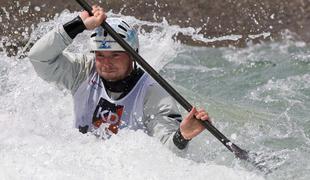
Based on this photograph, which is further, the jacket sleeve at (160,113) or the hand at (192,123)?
the jacket sleeve at (160,113)

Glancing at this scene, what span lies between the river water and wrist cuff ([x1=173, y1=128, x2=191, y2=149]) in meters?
0.09

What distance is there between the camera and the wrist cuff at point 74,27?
4.89m

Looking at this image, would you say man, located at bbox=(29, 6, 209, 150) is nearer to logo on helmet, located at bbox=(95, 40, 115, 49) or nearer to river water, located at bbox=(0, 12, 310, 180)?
logo on helmet, located at bbox=(95, 40, 115, 49)

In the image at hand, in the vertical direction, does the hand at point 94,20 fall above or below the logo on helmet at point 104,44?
above

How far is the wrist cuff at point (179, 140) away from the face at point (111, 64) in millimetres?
667

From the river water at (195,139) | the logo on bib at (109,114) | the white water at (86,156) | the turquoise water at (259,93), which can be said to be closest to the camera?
the white water at (86,156)

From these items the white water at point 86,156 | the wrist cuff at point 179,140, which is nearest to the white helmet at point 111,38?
the white water at point 86,156

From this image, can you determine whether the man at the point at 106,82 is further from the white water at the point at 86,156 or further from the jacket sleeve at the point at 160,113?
the white water at the point at 86,156

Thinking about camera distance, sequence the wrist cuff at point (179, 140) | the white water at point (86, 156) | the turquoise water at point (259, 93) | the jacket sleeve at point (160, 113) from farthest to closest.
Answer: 1. the turquoise water at point (259, 93)
2. the jacket sleeve at point (160, 113)
3. the wrist cuff at point (179, 140)
4. the white water at point (86, 156)

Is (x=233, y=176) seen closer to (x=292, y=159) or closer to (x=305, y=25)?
(x=292, y=159)

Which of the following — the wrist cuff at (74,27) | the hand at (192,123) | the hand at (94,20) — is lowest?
the hand at (192,123)

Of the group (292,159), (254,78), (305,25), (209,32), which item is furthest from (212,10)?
(292,159)

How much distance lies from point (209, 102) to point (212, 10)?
601 centimetres

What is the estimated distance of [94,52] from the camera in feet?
16.9
